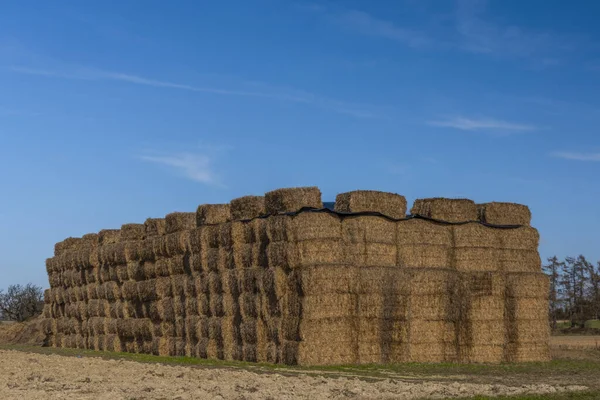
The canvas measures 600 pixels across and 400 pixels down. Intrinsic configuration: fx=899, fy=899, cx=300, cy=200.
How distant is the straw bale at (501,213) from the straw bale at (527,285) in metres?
1.68

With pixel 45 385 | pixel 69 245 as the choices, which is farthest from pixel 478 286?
pixel 69 245

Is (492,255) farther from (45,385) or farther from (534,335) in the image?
(45,385)

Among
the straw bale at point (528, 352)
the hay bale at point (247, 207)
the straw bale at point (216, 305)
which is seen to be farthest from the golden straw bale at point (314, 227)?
the straw bale at point (528, 352)

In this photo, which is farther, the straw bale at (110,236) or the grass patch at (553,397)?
the straw bale at (110,236)

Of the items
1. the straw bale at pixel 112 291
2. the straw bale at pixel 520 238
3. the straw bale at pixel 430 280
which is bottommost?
the straw bale at pixel 430 280

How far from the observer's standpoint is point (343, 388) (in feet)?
53.7

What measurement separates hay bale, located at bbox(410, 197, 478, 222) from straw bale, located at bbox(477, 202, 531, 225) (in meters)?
0.39

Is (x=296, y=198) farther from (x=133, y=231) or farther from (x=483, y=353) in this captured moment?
(x=133, y=231)

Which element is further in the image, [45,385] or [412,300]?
[412,300]

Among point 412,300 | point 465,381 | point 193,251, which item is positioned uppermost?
point 193,251

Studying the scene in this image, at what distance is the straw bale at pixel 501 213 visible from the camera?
2645cm

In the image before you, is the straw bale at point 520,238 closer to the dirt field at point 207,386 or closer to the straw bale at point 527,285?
the straw bale at point 527,285

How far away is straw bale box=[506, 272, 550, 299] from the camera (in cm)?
2559

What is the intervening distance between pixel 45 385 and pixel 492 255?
1371 centimetres
